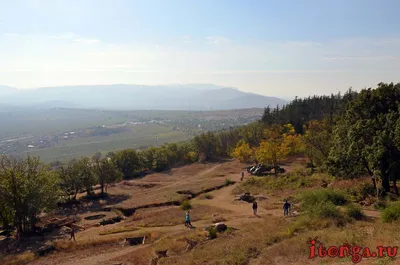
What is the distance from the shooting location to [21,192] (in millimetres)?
32938

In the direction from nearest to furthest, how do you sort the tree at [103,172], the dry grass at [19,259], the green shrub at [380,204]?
the dry grass at [19,259] → the green shrub at [380,204] → the tree at [103,172]

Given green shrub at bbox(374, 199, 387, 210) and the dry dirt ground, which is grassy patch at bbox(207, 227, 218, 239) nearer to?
the dry dirt ground

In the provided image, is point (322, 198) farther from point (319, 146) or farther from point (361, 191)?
point (319, 146)

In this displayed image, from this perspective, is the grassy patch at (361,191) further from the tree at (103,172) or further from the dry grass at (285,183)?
the tree at (103,172)

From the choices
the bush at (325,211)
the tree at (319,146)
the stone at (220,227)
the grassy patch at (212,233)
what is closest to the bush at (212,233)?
the grassy patch at (212,233)

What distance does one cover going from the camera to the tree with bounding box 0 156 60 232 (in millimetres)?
32281

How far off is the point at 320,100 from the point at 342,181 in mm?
82788

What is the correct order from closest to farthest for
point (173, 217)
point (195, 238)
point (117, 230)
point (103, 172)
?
point (195, 238)
point (117, 230)
point (173, 217)
point (103, 172)

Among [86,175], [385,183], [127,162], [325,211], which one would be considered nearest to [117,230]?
[325,211]

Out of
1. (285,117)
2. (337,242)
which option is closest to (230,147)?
(285,117)

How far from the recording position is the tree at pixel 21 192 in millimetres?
32281

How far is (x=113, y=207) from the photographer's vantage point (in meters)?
43.2

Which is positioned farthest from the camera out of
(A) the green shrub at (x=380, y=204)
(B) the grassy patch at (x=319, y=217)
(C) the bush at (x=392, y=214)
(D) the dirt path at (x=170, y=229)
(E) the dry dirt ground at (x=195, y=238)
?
(A) the green shrub at (x=380, y=204)

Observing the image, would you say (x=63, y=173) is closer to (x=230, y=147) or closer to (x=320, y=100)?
(x=230, y=147)
